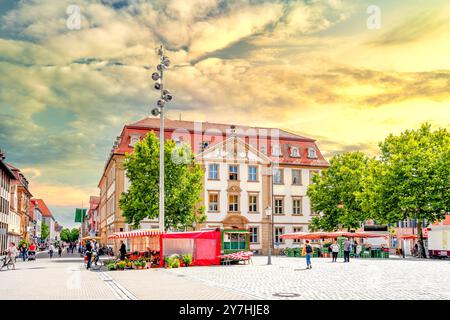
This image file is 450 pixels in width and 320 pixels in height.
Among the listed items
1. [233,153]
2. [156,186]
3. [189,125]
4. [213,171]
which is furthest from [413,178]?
[189,125]

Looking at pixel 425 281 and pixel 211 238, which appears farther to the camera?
pixel 211 238

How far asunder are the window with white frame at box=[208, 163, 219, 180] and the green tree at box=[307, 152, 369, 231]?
34.6 feet

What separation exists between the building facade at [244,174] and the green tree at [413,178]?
52.1ft

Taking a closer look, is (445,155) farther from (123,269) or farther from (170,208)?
(123,269)

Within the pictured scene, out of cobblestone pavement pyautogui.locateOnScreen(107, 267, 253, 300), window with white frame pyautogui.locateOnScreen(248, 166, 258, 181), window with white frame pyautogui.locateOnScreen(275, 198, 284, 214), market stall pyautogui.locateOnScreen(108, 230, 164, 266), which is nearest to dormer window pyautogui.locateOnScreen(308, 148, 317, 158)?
window with white frame pyautogui.locateOnScreen(275, 198, 284, 214)

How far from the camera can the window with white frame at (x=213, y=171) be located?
6266 centimetres

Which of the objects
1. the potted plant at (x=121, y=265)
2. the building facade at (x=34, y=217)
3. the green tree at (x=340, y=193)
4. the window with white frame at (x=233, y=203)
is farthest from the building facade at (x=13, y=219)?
the potted plant at (x=121, y=265)

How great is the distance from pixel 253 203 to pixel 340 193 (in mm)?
10387

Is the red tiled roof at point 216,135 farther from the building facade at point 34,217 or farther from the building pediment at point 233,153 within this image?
the building facade at point 34,217

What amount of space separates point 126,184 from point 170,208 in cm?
1263

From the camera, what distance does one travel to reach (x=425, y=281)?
21500 millimetres

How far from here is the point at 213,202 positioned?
62.6 meters

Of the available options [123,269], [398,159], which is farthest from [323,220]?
[123,269]
